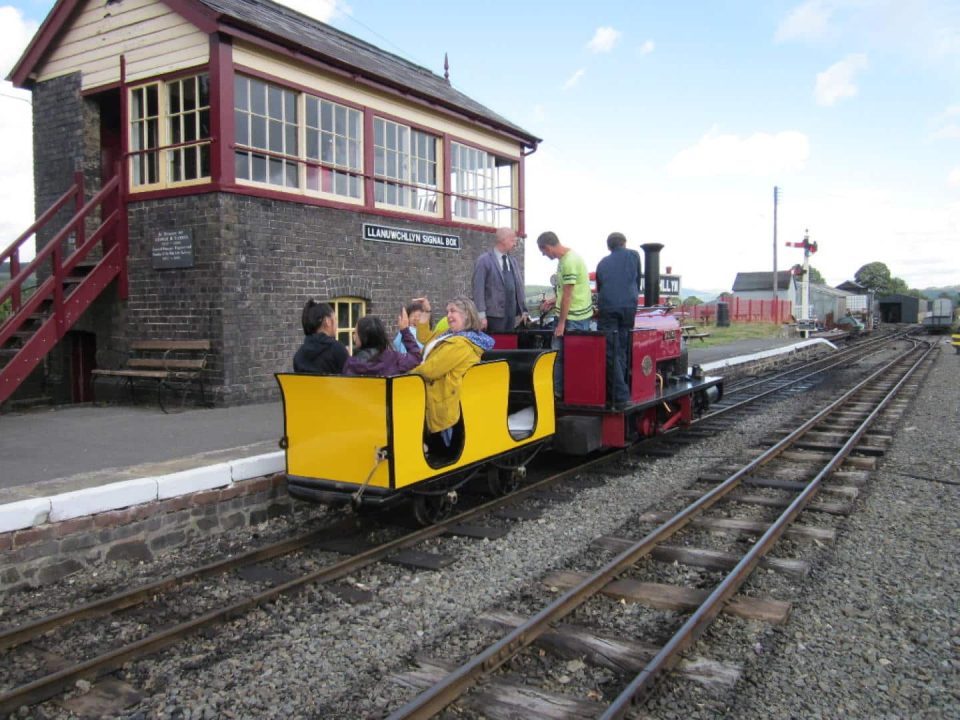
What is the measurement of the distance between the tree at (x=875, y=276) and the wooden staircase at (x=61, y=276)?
365 feet

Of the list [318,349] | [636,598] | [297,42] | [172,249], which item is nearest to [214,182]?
[172,249]

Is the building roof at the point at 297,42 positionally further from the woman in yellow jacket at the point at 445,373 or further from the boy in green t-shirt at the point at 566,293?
the woman in yellow jacket at the point at 445,373

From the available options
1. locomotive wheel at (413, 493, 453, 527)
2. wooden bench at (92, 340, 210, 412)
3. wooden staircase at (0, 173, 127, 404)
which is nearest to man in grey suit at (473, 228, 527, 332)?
locomotive wheel at (413, 493, 453, 527)

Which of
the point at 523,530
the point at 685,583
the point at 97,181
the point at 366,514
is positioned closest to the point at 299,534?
the point at 366,514

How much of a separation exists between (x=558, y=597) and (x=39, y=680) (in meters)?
2.49

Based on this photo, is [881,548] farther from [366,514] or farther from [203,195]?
[203,195]

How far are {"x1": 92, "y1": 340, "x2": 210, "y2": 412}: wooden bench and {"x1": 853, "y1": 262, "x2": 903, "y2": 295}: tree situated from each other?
365 ft

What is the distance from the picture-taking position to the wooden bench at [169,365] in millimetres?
9391

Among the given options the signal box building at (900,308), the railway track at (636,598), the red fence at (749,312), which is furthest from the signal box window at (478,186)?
the signal box building at (900,308)

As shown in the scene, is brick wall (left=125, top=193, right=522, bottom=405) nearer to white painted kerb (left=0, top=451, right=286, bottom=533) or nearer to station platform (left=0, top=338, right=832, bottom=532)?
station platform (left=0, top=338, right=832, bottom=532)

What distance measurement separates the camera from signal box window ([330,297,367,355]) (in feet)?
37.2

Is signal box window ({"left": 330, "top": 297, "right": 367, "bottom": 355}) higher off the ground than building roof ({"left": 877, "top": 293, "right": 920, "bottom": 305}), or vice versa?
building roof ({"left": 877, "top": 293, "right": 920, "bottom": 305})

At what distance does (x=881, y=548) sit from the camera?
5.03 meters

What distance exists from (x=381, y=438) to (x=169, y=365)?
5843 millimetres
